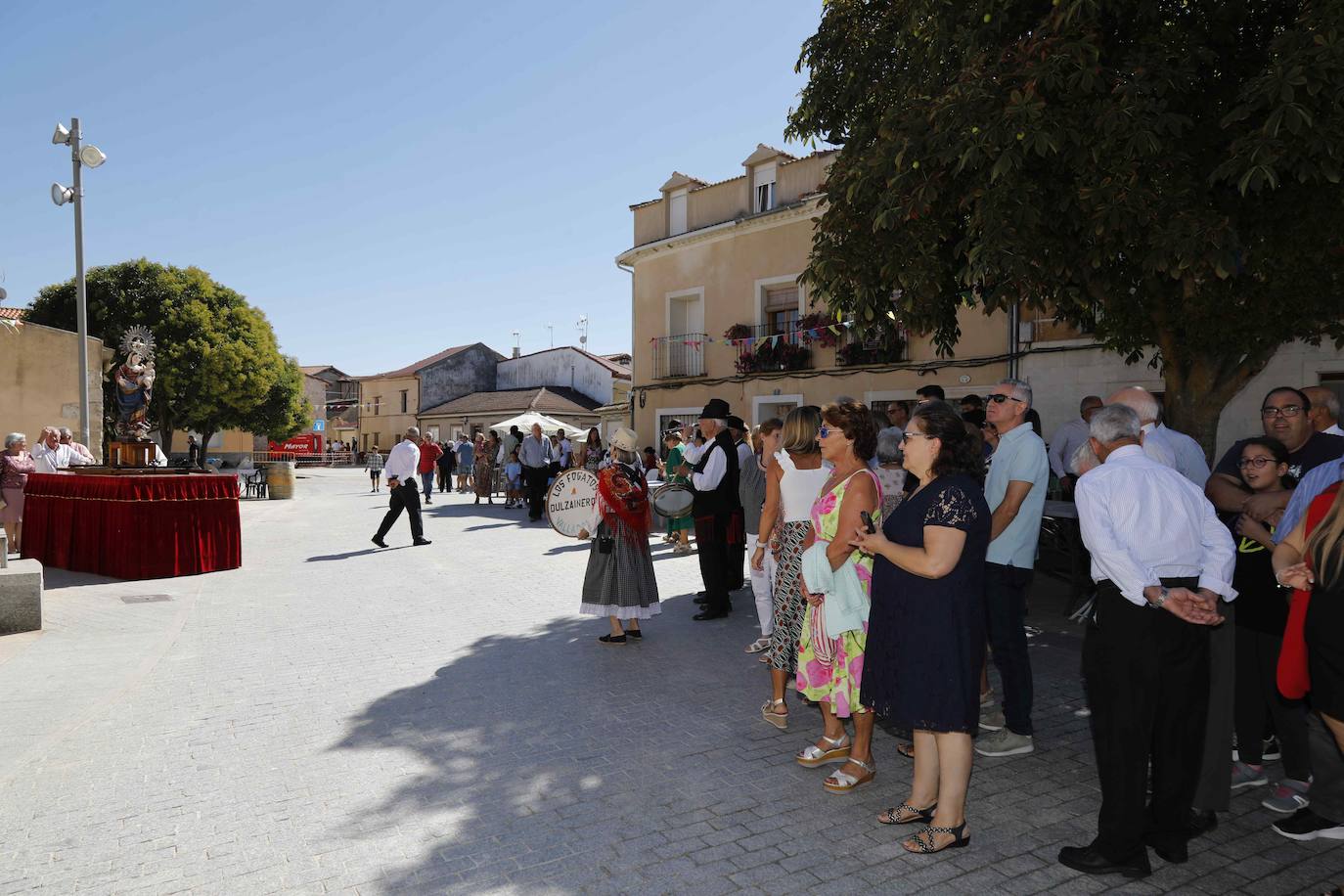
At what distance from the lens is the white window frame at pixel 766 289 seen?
1994cm

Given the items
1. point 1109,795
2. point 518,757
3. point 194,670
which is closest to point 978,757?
point 1109,795

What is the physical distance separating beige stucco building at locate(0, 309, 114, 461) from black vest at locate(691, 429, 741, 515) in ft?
57.1

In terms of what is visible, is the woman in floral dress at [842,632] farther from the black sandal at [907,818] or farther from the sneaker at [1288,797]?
the sneaker at [1288,797]

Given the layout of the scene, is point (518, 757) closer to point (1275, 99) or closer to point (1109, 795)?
point (1109, 795)

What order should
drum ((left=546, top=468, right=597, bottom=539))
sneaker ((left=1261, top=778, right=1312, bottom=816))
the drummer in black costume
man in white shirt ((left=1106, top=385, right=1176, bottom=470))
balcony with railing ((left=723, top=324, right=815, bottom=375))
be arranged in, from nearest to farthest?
sneaker ((left=1261, top=778, right=1312, bottom=816))
man in white shirt ((left=1106, top=385, right=1176, bottom=470))
drum ((left=546, top=468, right=597, bottom=539))
the drummer in black costume
balcony with railing ((left=723, top=324, right=815, bottom=375))

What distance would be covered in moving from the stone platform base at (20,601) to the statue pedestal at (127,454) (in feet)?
17.2

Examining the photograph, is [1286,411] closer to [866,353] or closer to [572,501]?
[572,501]

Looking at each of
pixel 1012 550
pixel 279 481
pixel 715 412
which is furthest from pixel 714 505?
pixel 279 481

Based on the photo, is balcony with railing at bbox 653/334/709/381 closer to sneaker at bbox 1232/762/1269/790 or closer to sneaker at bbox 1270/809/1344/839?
sneaker at bbox 1232/762/1269/790

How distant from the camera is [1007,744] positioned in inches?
173

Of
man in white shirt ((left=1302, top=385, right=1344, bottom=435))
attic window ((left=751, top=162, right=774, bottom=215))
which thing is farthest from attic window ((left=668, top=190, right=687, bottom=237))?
man in white shirt ((left=1302, top=385, right=1344, bottom=435))

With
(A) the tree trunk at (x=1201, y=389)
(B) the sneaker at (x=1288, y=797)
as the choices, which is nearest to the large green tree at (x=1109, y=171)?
(A) the tree trunk at (x=1201, y=389)

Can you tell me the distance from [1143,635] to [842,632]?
50.6 inches

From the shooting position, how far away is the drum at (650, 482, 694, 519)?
7.77 meters
